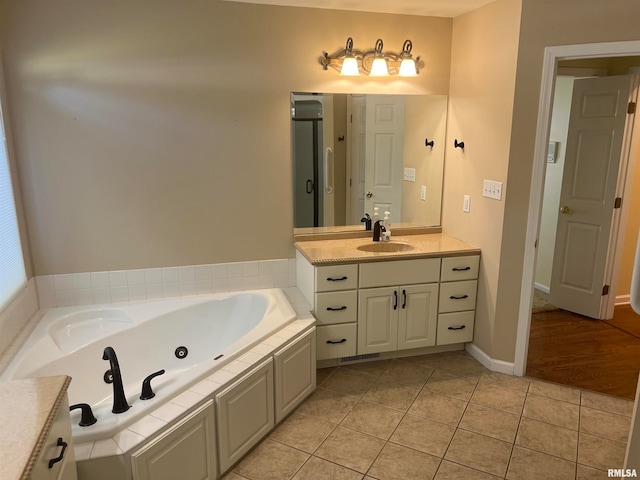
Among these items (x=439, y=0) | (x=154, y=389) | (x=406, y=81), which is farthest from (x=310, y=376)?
(x=439, y=0)

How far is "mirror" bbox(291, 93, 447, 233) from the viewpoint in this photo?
3.37 meters

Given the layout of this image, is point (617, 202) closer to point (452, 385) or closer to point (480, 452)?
point (452, 385)

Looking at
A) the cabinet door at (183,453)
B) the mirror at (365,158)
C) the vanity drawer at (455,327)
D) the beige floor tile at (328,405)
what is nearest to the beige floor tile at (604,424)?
the vanity drawer at (455,327)

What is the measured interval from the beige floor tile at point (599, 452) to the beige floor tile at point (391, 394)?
0.94 metres

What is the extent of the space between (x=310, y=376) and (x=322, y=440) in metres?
0.46

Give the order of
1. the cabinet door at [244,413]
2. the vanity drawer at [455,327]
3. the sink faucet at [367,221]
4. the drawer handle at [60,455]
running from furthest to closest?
the sink faucet at [367,221] < the vanity drawer at [455,327] < the cabinet door at [244,413] < the drawer handle at [60,455]

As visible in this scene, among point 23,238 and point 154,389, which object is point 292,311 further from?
point 23,238

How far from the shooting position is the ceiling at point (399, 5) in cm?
303

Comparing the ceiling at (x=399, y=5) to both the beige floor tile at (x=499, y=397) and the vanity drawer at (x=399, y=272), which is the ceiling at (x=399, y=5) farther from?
the beige floor tile at (x=499, y=397)

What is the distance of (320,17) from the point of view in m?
3.21

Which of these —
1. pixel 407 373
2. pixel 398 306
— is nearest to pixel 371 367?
pixel 407 373

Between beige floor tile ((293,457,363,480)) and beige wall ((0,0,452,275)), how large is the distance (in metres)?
1.56

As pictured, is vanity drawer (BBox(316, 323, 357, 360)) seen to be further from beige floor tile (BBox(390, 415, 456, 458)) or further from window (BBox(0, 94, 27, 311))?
window (BBox(0, 94, 27, 311))

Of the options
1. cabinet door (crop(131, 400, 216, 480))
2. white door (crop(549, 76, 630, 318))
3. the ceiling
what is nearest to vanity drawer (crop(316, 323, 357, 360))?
cabinet door (crop(131, 400, 216, 480))
